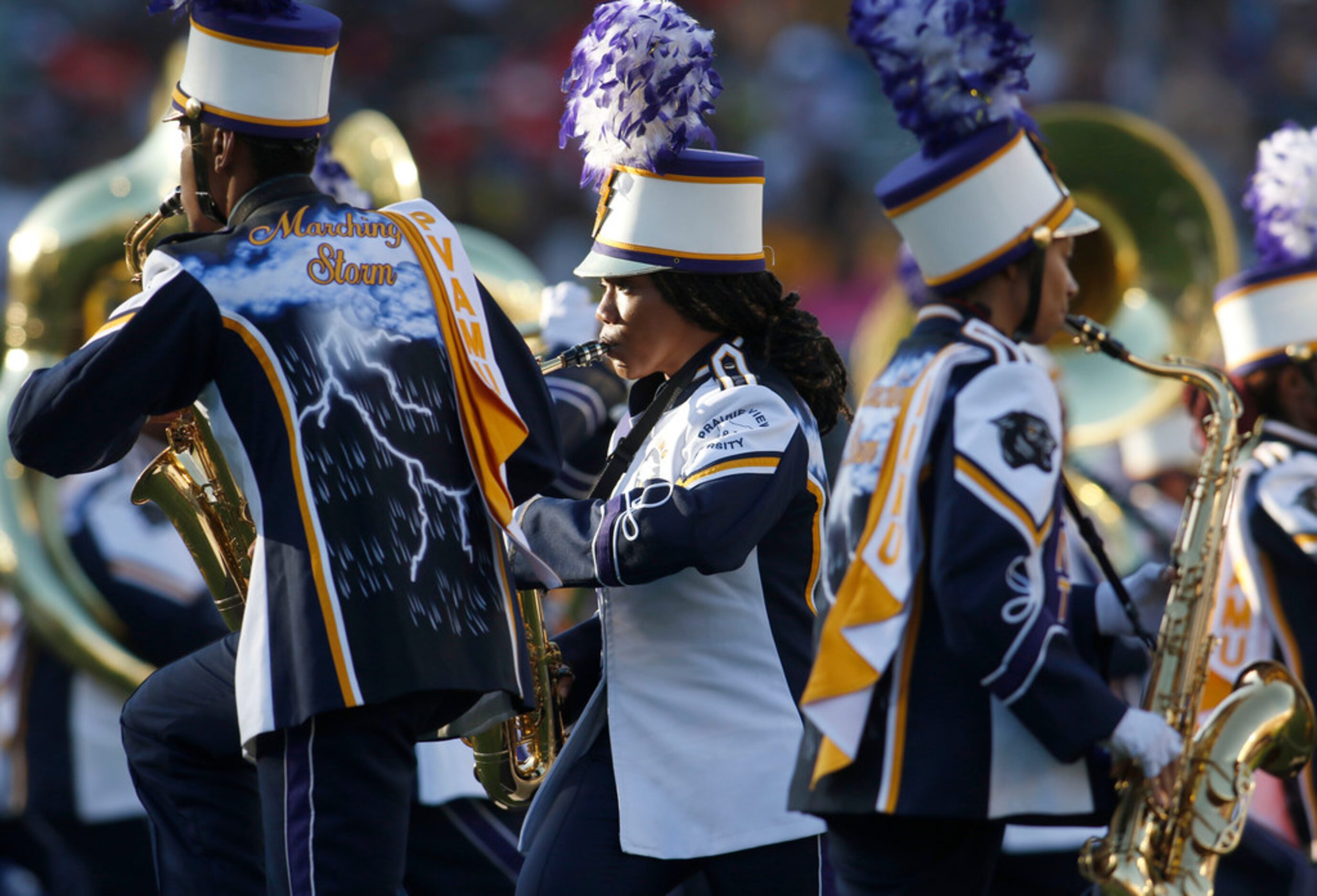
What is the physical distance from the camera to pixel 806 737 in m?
2.95

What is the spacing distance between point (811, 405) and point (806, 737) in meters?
0.73

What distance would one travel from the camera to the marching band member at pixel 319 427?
2.90 m

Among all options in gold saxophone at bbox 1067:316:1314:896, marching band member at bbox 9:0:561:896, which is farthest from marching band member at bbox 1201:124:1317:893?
marching band member at bbox 9:0:561:896

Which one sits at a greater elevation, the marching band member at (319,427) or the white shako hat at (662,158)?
the white shako hat at (662,158)

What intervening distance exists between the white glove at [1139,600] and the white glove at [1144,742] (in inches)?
12.6

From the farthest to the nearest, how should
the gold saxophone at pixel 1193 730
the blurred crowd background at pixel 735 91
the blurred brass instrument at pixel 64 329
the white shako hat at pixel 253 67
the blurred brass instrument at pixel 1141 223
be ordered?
the blurred crowd background at pixel 735 91 → the blurred brass instrument at pixel 1141 223 → the blurred brass instrument at pixel 64 329 → the white shako hat at pixel 253 67 → the gold saxophone at pixel 1193 730

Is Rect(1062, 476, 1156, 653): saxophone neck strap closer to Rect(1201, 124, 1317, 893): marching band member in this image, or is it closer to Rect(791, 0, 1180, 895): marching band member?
Rect(791, 0, 1180, 895): marching band member

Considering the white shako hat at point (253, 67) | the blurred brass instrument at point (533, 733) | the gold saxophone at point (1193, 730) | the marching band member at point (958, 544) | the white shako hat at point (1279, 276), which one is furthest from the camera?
the white shako hat at point (1279, 276)

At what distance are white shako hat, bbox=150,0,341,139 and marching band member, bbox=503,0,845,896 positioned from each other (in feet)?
1.81

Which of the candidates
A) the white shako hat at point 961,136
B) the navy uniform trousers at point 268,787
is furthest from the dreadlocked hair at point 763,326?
the navy uniform trousers at point 268,787

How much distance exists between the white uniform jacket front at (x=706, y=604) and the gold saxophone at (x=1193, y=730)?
0.52m

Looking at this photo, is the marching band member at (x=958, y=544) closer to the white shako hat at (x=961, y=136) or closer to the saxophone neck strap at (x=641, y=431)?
the white shako hat at (x=961, y=136)

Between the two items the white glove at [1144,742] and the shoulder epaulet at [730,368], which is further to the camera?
the shoulder epaulet at [730,368]

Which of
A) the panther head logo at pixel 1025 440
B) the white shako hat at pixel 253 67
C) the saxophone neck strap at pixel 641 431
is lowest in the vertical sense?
the saxophone neck strap at pixel 641 431
